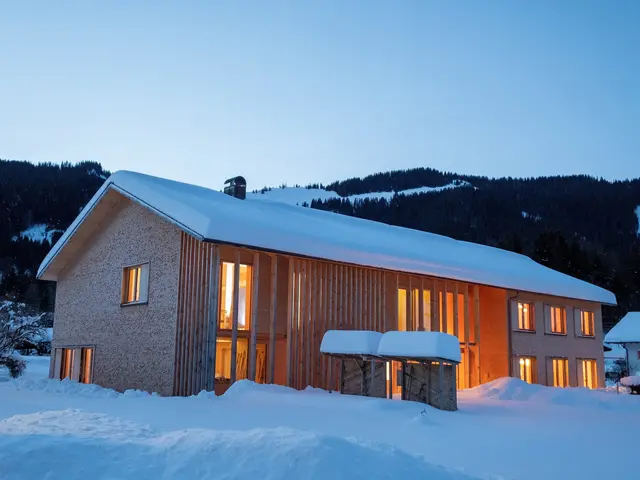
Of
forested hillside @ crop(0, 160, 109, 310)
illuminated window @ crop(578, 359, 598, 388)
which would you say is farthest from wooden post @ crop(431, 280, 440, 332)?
forested hillside @ crop(0, 160, 109, 310)

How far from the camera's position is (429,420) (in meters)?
10.1

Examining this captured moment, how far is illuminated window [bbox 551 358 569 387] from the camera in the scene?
23.3 metres

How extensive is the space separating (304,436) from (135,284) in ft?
39.5

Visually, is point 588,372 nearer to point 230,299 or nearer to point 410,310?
point 410,310

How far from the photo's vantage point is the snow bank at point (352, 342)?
13.1m

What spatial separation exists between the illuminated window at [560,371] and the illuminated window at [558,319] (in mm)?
1060

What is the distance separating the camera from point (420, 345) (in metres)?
12.3

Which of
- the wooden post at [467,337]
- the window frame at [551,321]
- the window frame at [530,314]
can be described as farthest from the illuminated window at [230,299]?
the window frame at [551,321]

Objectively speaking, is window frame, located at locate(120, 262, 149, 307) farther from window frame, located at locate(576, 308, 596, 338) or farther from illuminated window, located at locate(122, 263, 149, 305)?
window frame, located at locate(576, 308, 596, 338)

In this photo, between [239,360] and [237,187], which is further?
[237,187]

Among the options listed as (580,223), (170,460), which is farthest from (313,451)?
(580,223)

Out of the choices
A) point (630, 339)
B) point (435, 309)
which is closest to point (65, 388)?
point (435, 309)

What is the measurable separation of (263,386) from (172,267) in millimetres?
3967

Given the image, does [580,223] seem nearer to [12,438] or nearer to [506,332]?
[506,332]
